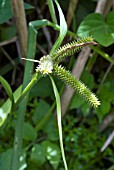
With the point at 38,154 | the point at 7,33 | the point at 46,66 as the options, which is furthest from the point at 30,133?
the point at 46,66

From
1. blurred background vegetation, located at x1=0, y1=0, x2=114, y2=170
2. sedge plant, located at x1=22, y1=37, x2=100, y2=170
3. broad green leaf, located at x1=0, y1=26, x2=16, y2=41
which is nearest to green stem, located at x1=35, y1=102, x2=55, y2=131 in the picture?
blurred background vegetation, located at x1=0, y1=0, x2=114, y2=170

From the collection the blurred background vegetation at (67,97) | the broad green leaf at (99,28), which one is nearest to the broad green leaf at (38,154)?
the blurred background vegetation at (67,97)

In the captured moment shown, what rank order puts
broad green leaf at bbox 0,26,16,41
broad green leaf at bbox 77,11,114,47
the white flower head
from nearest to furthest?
the white flower head, broad green leaf at bbox 77,11,114,47, broad green leaf at bbox 0,26,16,41

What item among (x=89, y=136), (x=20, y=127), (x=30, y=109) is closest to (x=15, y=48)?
(x=30, y=109)

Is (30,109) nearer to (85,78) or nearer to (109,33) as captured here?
(85,78)

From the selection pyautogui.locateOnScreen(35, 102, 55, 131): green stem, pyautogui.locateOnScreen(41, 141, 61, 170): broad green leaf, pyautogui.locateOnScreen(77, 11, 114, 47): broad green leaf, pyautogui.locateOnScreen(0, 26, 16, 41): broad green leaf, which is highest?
pyautogui.locateOnScreen(77, 11, 114, 47): broad green leaf

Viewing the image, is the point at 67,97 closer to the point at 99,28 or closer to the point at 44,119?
the point at 44,119

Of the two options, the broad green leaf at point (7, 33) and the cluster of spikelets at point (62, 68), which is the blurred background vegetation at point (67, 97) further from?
the cluster of spikelets at point (62, 68)

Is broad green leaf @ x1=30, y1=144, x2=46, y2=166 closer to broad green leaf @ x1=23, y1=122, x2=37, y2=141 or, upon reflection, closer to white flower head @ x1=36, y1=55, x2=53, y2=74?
broad green leaf @ x1=23, y1=122, x2=37, y2=141
